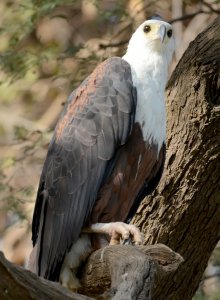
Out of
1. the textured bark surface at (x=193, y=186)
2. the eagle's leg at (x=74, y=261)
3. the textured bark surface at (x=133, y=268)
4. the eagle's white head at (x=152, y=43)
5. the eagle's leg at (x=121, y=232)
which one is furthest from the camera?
the eagle's white head at (x=152, y=43)

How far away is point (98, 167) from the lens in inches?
183

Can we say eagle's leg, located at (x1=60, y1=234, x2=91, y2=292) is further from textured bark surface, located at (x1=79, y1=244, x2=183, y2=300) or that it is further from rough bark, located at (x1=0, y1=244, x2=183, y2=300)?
textured bark surface, located at (x1=79, y1=244, x2=183, y2=300)

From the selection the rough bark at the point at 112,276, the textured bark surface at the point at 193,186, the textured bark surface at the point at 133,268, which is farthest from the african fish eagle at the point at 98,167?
the textured bark surface at the point at 133,268

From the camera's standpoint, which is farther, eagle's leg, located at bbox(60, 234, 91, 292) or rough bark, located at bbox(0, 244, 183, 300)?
eagle's leg, located at bbox(60, 234, 91, 292)

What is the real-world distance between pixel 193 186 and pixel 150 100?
0.49m

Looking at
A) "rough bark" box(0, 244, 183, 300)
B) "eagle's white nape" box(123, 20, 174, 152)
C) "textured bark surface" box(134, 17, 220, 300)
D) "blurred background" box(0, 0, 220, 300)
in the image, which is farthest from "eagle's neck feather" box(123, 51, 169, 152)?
"blurred background" box(0, 0, 220, 300)

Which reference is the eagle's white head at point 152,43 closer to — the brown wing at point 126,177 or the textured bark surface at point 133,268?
the brown wing at point 126,177

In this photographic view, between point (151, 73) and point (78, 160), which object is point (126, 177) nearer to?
point (78, 160)

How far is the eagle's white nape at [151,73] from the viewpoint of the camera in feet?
15.2

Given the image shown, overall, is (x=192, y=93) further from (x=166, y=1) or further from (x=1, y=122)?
(x=1, y=122)

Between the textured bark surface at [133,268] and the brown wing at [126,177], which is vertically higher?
the brown wing at [126,177]

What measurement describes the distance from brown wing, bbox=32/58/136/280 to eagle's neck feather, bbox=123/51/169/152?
5 cm

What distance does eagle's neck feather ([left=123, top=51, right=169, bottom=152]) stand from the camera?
15.1 ft

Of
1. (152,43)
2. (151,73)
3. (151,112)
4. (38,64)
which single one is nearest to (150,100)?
(151,112)
